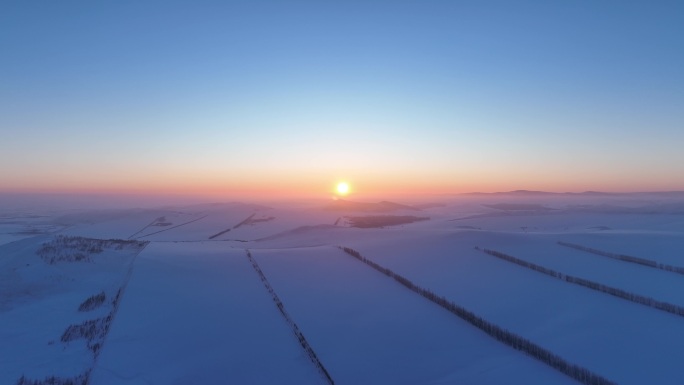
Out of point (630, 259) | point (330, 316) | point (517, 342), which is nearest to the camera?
point (517, 342)

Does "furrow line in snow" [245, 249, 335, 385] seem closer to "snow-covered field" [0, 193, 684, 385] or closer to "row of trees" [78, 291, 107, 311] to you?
"snow-covered field" [0, 193, 684, 385]

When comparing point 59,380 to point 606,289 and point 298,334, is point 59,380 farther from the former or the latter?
point 606,289

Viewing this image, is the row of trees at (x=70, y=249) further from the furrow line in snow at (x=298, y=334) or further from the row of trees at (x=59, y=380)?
the row of trees at (x=59, y=380)

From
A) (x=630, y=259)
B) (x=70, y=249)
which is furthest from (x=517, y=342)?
(x=70, y=249)

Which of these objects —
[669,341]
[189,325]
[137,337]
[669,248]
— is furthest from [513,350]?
[669,248]

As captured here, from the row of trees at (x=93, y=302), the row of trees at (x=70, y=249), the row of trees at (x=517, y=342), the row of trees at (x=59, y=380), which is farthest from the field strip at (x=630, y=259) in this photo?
the row of trees at (x=70, y=249)

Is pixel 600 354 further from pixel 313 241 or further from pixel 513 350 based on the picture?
pixel 313 241
